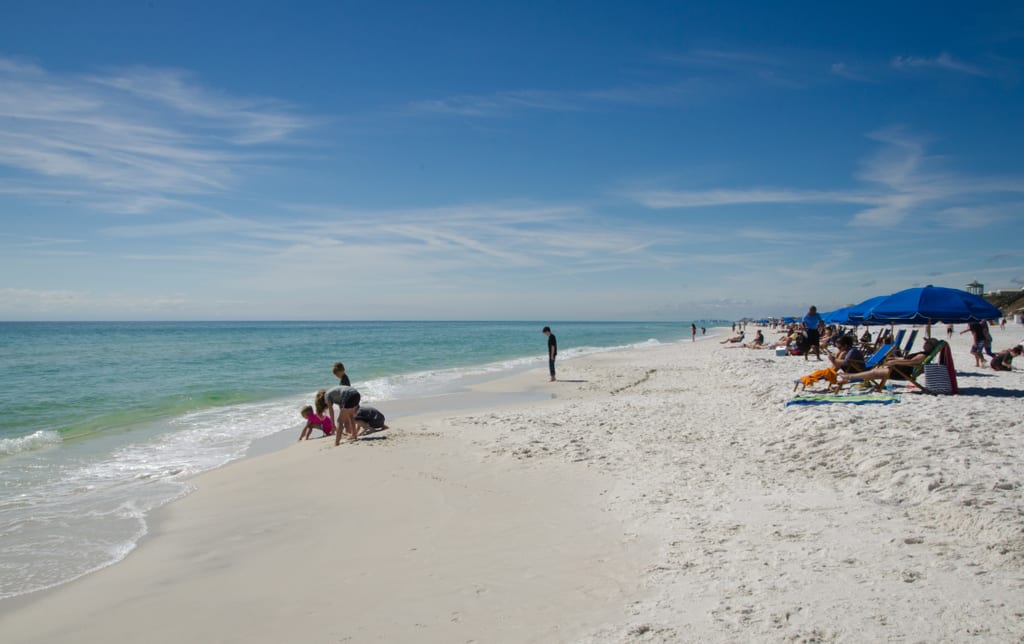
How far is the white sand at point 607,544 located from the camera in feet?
11.5

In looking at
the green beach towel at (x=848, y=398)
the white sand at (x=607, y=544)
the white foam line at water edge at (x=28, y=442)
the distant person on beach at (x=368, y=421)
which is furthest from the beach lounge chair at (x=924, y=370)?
Answer: the white foam line at water edge at (x=28, y=442)

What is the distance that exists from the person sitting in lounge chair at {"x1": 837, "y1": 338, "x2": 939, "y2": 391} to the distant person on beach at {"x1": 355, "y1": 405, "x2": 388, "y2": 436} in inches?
333

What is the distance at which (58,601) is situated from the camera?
4.60 m

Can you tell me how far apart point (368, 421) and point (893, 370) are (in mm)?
9567

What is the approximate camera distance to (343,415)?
384 inches

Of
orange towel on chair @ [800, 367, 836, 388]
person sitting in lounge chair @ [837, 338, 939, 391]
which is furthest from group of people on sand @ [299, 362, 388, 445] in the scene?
person sitting in lounge chair @ [837, 338, 939, 391]

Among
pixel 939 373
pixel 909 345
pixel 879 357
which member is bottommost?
pixel 939 373

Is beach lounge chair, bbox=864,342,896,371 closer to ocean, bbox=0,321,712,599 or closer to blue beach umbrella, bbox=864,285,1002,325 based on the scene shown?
blue beach umbrella, bbox=864,285,1002,325

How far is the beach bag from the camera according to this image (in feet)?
33.4

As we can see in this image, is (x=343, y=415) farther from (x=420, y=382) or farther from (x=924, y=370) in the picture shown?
(x=420, y=382)

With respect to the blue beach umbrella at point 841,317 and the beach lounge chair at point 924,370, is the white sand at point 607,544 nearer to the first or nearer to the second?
the beach lounge chair at point 924,370

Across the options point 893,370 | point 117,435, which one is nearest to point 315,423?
point 117,435

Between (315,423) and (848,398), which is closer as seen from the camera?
(848,398)

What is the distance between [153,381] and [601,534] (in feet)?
74.4
